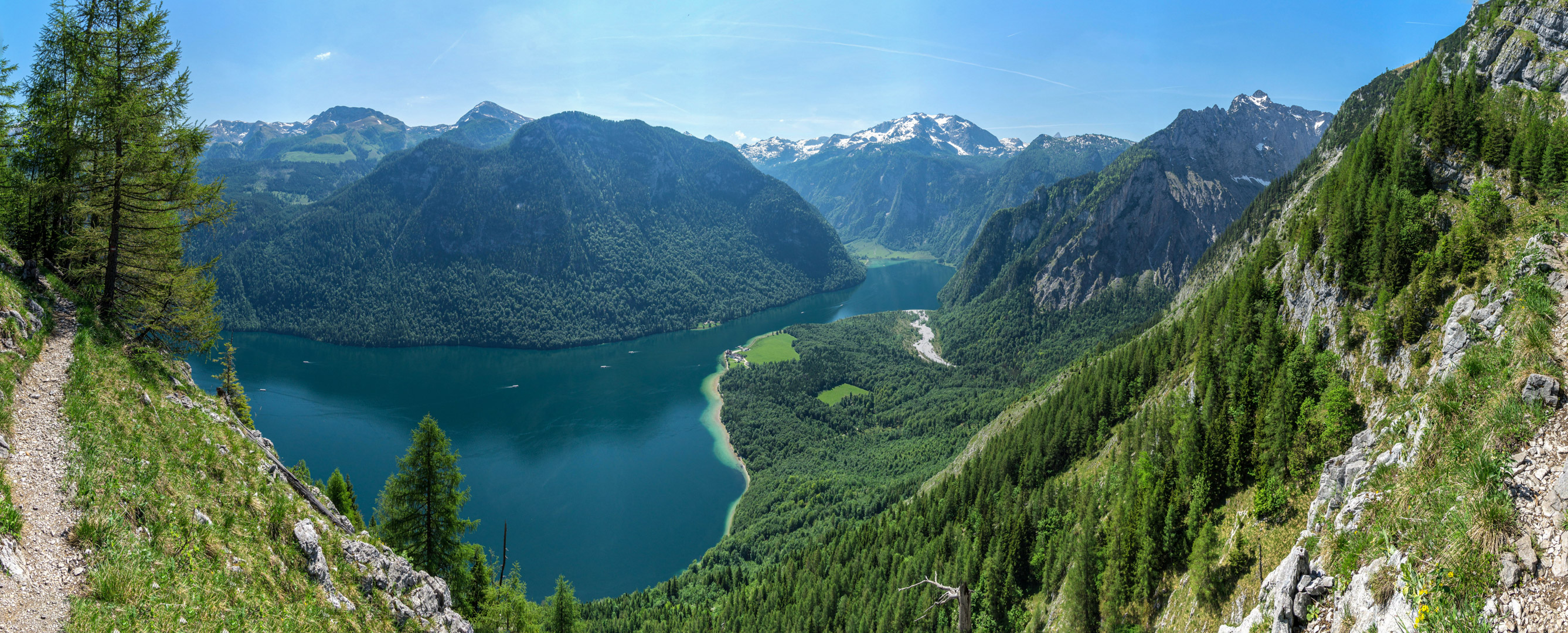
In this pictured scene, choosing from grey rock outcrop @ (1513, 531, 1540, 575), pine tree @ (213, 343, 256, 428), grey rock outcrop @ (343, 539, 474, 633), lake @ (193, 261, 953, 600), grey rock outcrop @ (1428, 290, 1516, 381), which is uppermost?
grey rock outcrop @ (1428, 290, 1516, 381)

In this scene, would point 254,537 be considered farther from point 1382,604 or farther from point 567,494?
point 567,494

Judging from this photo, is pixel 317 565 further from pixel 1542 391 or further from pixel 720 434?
pixel 720 434

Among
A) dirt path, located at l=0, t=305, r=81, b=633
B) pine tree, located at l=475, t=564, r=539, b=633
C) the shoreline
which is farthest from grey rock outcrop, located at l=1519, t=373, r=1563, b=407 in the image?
the shoreline

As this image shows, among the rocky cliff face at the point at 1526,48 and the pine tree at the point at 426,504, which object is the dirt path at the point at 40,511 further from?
the rocky cliff face at the point at 1526,48

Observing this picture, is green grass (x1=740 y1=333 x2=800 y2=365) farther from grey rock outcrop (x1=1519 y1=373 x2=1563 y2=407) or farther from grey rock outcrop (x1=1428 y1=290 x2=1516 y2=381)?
grey rock outcrop (x1=1519 y1=373 x2=1563 y2=407)

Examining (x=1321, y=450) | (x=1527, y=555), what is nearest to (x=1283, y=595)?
(x=1527, y=555)

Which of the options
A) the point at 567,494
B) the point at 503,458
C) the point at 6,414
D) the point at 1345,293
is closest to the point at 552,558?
the point at 567,494
